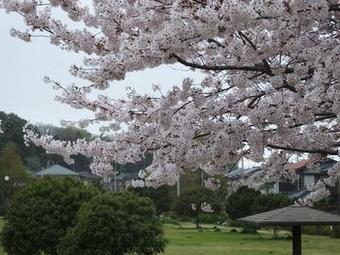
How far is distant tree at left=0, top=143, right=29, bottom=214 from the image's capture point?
46.3m

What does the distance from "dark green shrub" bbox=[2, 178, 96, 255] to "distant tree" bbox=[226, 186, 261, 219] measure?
79.7 ft

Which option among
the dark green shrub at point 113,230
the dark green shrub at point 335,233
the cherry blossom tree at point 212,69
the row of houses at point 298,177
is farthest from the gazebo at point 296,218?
the dark green shrub at point 335,233

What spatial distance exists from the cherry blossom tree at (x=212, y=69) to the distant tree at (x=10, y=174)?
137 feet

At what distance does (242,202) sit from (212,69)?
31451mm

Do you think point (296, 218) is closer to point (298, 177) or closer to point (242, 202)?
point (298, 177)

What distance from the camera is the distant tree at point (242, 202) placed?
34719 millimetres

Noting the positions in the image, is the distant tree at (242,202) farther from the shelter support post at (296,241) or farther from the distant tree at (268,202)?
the shelter support post at (296,241)

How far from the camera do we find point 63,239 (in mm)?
9844

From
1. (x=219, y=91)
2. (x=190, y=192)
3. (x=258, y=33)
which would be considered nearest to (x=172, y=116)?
(x=219, y=91)

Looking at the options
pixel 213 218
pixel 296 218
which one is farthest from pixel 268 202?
pixel 296 218

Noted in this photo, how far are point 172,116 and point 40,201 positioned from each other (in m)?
6.40

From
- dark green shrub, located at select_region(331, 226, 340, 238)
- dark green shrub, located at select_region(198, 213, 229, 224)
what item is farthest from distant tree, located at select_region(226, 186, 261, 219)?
dark green shrub, located at select_region(198, 213, 229, 224)

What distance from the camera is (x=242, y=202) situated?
115ft

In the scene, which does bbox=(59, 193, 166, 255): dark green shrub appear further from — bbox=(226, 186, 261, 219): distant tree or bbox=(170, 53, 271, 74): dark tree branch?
bbox=(226, 186, 261, 219): distant tree
